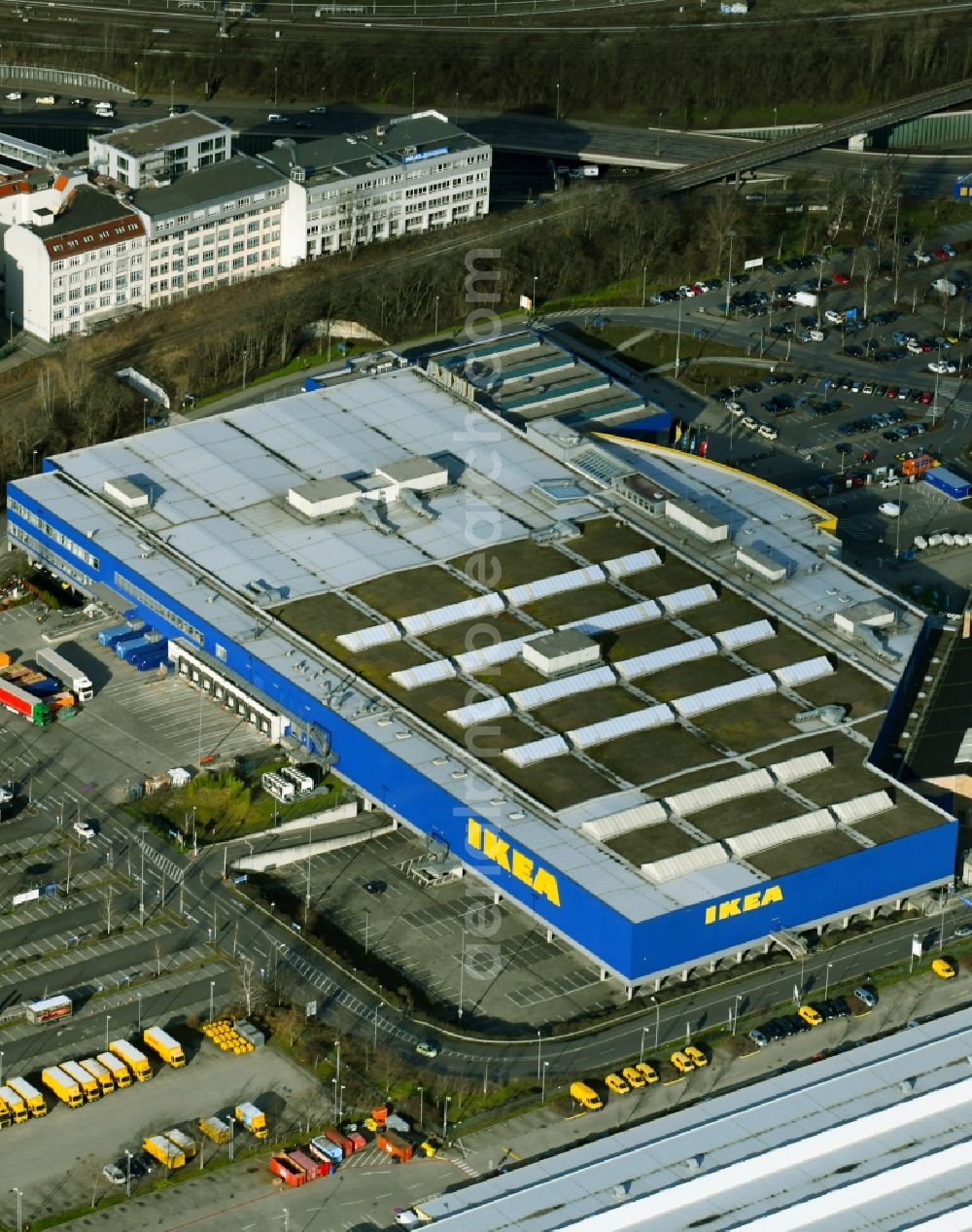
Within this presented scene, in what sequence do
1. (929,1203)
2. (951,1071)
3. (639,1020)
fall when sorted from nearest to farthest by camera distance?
1. (929,1203)
2. (951,1071)
3. (639,1020)

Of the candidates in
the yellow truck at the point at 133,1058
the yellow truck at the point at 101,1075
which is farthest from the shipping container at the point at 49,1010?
the yellow truck at the point at 101,1075

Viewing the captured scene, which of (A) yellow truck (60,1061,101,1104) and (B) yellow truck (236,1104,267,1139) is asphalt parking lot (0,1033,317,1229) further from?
(A) yellow truck (60,1061,101,1104)

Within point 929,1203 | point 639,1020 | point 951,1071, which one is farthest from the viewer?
point 639,1020

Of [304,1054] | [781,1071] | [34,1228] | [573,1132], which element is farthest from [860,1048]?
[34,1228]

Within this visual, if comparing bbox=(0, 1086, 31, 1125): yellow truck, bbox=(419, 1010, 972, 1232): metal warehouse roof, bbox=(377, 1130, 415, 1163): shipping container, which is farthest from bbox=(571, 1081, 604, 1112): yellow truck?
bbox=(0, 1086, 31, 1125): yellow truck

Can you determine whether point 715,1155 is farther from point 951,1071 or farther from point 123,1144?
point 123,1144

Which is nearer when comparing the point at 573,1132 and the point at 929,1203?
the point at 929,1203

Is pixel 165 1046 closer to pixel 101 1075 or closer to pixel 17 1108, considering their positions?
pixel 101 1075
